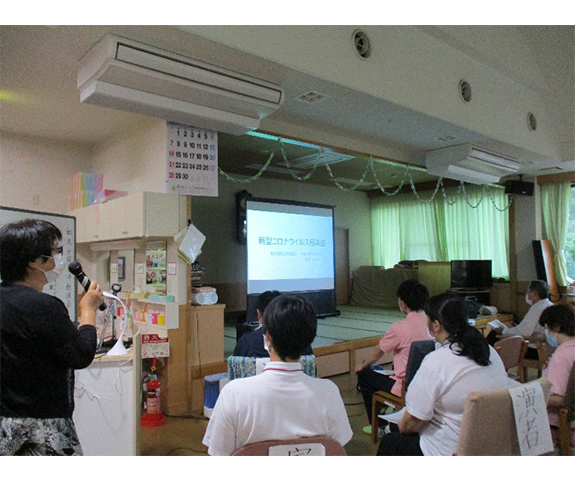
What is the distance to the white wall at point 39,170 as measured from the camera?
4.22 meters

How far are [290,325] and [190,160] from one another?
7.99ft

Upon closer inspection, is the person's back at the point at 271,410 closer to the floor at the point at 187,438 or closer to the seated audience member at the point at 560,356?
the seated audience member at the point at 560,356

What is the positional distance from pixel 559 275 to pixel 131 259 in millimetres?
5563

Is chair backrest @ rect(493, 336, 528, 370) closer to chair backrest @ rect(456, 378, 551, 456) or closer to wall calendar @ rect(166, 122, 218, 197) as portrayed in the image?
chair backrest @ rect(456, 378, 551, 456)

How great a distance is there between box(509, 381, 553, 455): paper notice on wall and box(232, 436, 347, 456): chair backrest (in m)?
0.70

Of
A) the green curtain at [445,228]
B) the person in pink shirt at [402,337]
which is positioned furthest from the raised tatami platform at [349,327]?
the green curtain at [445,228]

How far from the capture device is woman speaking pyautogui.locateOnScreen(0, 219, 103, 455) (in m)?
1.30

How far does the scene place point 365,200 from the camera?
30.6ft

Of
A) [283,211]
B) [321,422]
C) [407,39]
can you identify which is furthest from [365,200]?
[321,422]

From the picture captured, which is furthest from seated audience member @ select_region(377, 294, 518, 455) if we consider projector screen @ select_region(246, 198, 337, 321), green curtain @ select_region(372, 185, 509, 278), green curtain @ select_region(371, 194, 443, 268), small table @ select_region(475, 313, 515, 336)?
green curtain @ select_region(371, 194, 443, 268)

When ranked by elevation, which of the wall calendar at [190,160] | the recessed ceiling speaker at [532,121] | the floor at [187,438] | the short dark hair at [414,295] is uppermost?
the recessed ceiling speaker at [532,121]

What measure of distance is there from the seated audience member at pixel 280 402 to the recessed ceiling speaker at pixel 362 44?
2415 millimetres

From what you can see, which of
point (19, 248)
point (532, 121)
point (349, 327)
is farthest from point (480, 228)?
point (19, 248)
